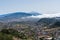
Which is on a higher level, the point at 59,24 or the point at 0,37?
the point at 0,37

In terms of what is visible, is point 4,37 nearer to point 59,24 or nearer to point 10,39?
point 10,39

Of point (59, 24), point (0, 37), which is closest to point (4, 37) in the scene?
point (0, 37)

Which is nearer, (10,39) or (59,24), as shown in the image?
(10,39)

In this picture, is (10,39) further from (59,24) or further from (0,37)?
(59,24)

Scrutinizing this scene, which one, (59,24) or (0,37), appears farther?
(59,24)

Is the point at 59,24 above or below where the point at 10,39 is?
below

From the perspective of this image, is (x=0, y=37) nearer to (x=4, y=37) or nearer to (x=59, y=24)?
(x=4, y=37)

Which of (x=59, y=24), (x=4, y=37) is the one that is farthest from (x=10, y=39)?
(x=59, y=24)

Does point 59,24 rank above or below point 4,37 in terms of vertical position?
below
